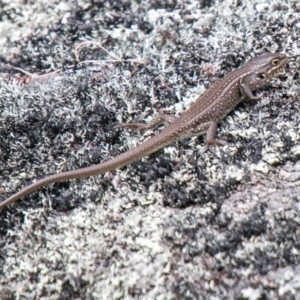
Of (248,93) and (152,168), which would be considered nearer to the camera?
(152,168)

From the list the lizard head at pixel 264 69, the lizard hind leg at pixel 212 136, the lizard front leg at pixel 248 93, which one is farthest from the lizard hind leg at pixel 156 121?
the lizard head at pixel 264 69

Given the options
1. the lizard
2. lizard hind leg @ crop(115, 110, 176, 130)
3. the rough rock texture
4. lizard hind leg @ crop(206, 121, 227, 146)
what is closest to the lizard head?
the lizard

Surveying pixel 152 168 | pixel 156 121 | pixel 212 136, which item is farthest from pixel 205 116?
pixel 152 168

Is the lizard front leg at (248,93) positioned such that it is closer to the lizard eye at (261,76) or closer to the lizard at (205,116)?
the lizard at (205,116)

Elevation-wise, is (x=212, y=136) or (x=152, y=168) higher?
(x=212, y=136)

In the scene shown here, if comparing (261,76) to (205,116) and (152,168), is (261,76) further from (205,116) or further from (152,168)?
(152,168)

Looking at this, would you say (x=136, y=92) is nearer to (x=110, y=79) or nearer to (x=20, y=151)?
(x=110, y=79)

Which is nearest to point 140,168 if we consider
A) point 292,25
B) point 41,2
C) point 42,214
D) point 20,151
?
point 42,214
